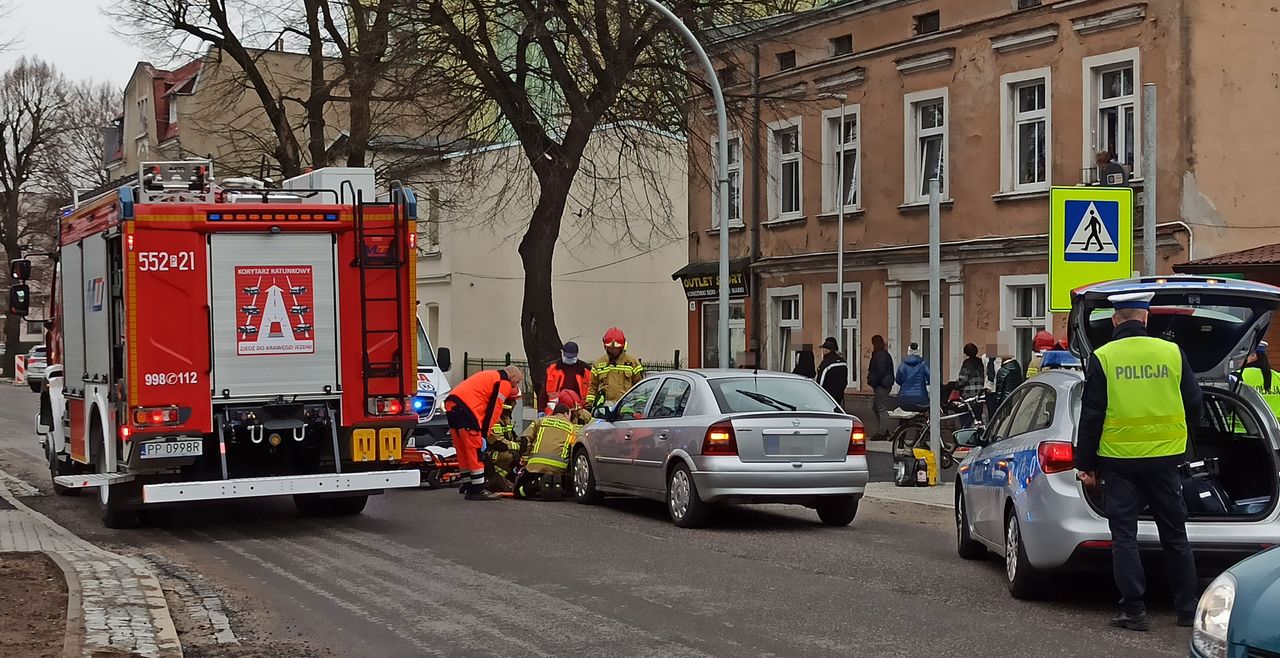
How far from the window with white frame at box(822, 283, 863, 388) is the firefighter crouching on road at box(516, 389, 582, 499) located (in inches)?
531

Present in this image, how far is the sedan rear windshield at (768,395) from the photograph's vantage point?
14.4 meters

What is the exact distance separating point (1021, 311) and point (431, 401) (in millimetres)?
11132

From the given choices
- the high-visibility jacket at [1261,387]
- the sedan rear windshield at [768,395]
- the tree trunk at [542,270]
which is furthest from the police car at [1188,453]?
the tree trunk at [542,270]

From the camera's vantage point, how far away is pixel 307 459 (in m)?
15.0

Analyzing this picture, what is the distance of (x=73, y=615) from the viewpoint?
8.92 metres

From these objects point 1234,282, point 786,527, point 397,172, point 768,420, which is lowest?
point 786,527

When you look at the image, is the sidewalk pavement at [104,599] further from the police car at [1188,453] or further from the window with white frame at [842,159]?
the window with white frame at [842,159]

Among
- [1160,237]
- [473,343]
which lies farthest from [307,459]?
[473,343]

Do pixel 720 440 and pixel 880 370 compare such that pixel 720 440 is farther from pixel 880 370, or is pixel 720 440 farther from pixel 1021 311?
pixel 1021 311

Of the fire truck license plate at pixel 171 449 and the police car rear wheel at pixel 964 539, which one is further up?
the fire truck license plate at pixel 171 449

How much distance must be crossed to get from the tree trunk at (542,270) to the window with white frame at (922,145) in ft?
21.2

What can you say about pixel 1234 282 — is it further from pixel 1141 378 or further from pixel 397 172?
pixel 397 172

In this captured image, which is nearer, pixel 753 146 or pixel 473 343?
pixel 753 146

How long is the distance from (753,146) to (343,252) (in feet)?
58.0
